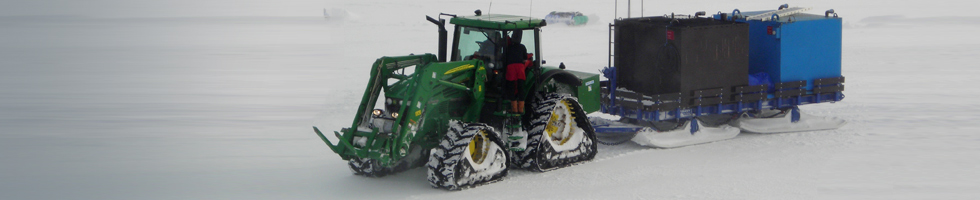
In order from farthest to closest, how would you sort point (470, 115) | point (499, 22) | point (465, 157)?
point (470, 115), point (499, 22), point (465, 157)

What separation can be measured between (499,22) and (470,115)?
1.16m

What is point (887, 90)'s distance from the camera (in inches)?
784

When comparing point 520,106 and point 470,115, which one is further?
point 470,115

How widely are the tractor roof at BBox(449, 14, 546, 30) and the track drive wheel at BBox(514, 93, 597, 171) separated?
38.5 inches

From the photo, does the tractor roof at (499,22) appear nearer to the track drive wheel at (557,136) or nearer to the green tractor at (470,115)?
the green tractor at (470,115)

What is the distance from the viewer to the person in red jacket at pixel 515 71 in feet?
40.4

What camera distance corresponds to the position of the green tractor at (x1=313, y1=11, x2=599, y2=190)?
11586 millimetres

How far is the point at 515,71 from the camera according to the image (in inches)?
485

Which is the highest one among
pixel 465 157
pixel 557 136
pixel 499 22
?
pixel 499 22

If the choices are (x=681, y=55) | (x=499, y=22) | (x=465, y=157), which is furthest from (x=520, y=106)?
(x=681, y=55)

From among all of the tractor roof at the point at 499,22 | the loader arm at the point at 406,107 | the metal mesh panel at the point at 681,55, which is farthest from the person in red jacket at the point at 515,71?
the metal mesh panel at the point at 681,55

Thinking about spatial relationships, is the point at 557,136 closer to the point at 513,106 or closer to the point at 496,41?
the point at 513,106

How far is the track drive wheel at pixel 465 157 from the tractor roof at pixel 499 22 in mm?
1182

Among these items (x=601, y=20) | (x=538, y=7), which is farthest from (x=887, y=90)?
(x=538, y=7)
